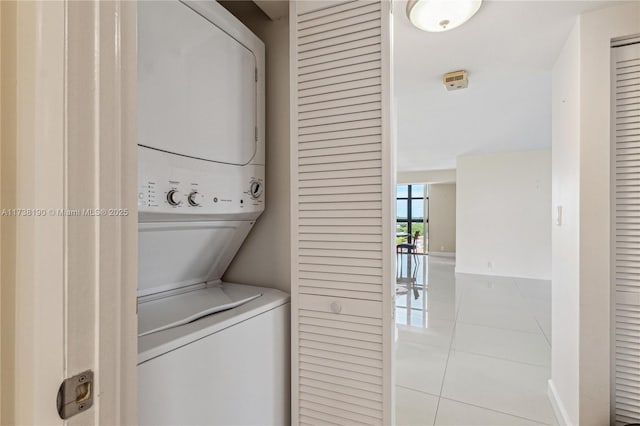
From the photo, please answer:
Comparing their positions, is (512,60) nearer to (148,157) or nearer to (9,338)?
(148,157)

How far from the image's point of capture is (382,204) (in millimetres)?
1123

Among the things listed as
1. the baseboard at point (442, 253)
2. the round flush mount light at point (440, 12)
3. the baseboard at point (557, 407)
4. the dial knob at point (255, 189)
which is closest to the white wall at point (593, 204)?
the baseboard at point (557, 407)

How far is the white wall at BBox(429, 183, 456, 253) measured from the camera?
31.2ft

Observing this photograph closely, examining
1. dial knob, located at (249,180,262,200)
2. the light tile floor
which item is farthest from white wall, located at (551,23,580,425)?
dial knob, located at (249,180,262,200)

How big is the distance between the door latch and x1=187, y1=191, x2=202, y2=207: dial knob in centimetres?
66

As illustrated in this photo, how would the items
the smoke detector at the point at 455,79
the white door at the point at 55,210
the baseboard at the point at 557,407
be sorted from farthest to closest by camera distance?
the smoke detector at the point at 455,79
the baseboard at the point at 557,407
the white door at the point at 55,210

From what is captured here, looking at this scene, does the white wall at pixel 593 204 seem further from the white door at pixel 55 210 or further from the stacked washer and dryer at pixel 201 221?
the white door at pixel 55 210

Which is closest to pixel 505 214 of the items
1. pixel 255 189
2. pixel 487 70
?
pixel 487 70

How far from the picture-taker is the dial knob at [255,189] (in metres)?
1.33

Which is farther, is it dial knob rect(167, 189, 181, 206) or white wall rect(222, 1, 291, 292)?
white wall rect(222, 1, 291, 292)

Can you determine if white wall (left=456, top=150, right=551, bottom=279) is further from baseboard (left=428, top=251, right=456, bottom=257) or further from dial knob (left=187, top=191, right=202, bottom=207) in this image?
dial knob (left=187, top=191, right=202, bottom=207)

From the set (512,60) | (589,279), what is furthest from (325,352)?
(512,60)

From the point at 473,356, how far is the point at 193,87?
9.43 ft

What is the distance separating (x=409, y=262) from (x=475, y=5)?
684cm
